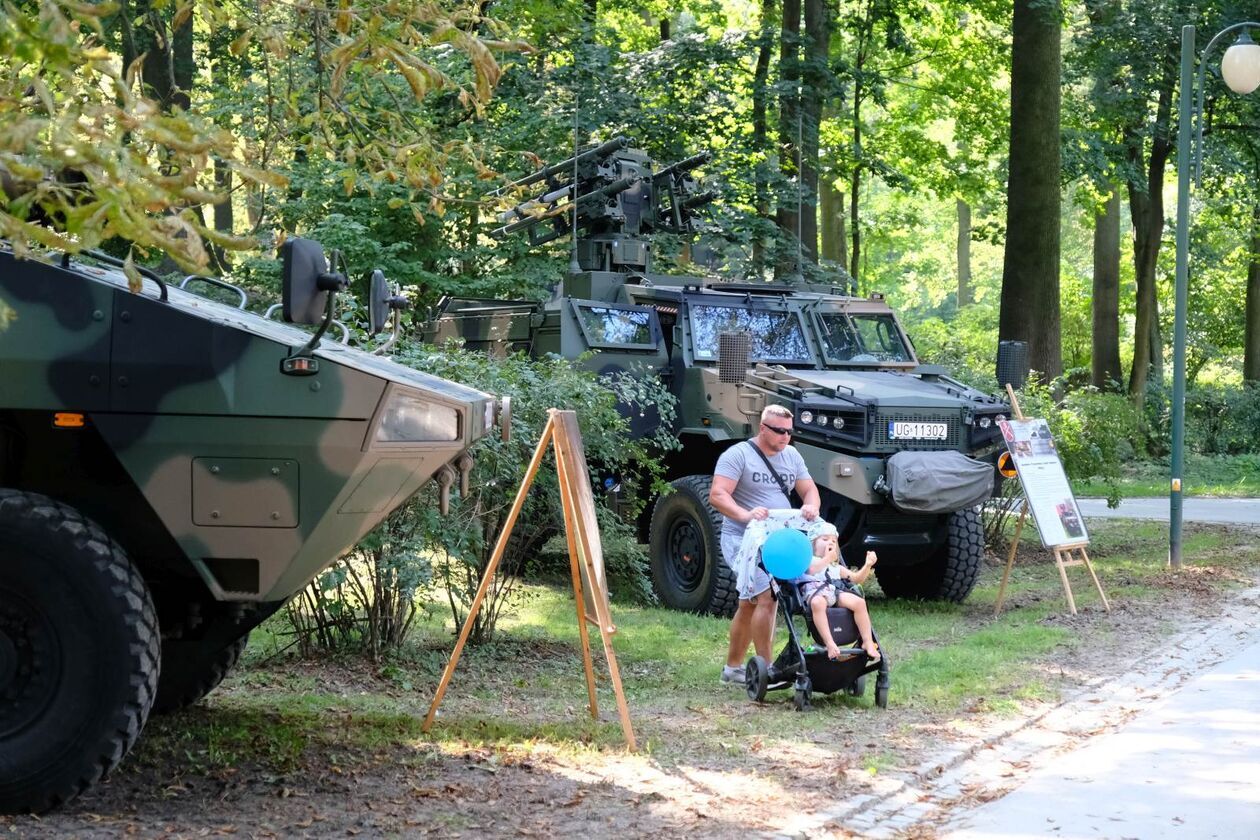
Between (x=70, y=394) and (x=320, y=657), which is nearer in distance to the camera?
(x=70, y=394)

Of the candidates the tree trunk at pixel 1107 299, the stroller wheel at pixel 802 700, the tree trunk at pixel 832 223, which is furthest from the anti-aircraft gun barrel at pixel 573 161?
the tree trunk at pixel 832 223

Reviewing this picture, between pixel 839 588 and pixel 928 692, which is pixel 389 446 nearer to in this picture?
pixel 839 588

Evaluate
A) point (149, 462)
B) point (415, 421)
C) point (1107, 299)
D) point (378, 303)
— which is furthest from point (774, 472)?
point (1107, 299)

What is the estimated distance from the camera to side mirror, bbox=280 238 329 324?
16.9 ft

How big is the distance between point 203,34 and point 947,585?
11.6 meters

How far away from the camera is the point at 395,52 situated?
6.18 m

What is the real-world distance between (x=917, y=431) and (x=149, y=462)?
6674 millimetres

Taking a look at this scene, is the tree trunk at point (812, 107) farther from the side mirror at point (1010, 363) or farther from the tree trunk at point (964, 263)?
the tree trunk at point (964, 263)

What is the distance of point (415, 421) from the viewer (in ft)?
18.7

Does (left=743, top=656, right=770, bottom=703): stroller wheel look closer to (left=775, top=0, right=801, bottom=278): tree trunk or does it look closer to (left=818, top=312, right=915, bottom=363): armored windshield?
(left=818, top=312, right=915, bottom=363): armored windshield

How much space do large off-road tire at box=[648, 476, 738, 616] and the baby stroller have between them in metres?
2.57

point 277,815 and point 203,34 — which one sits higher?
point 203,34

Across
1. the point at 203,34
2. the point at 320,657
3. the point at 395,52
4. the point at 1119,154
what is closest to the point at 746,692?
the point at 320,657

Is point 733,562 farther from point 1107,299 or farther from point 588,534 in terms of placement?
point 1107,299
